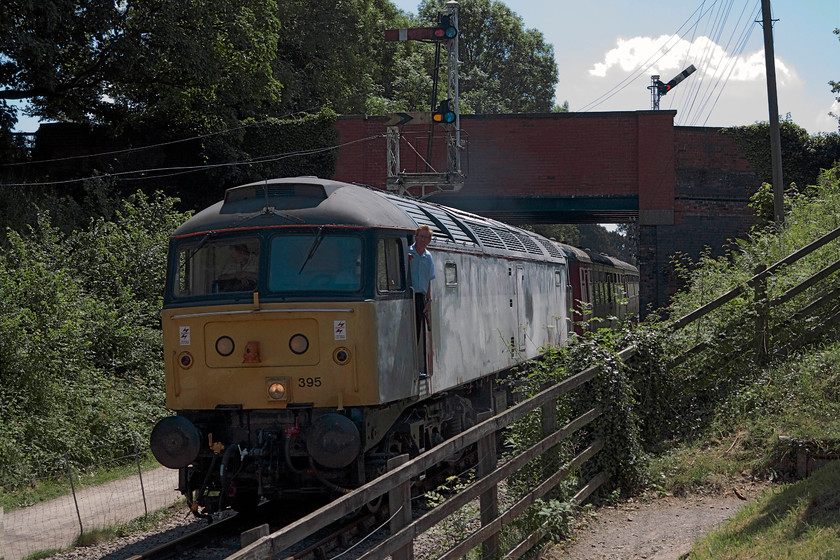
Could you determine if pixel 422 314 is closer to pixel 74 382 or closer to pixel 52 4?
pixel 74 382

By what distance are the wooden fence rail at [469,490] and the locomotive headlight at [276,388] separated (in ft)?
6.42

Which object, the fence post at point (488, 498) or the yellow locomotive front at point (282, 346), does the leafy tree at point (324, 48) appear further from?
the fence post at point (488, 498)


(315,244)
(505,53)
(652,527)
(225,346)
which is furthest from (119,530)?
(505,53)

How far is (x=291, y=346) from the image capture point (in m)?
8.34

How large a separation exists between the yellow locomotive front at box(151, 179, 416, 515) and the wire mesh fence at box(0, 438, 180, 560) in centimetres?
150

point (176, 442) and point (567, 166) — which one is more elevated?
point (567, 166)

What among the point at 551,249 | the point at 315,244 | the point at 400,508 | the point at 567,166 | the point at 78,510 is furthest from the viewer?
the point at 567,166

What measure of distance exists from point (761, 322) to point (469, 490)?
18.3ft

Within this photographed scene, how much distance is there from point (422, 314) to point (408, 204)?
177 centimetres

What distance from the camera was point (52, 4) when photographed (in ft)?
64.5

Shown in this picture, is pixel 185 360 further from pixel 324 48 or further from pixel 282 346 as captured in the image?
pixel 324 48

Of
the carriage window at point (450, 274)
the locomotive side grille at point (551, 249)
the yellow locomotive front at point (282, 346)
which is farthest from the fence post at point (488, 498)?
the locomotive side grille at point (551, 249)

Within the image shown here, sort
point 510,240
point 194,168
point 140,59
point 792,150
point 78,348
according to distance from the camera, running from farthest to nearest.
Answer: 1. point 792,150
2. point 194,168
3. point 140,59
4. point 78,348
5. point 510,240

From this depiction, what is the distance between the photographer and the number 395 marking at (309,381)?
828 centimetres
